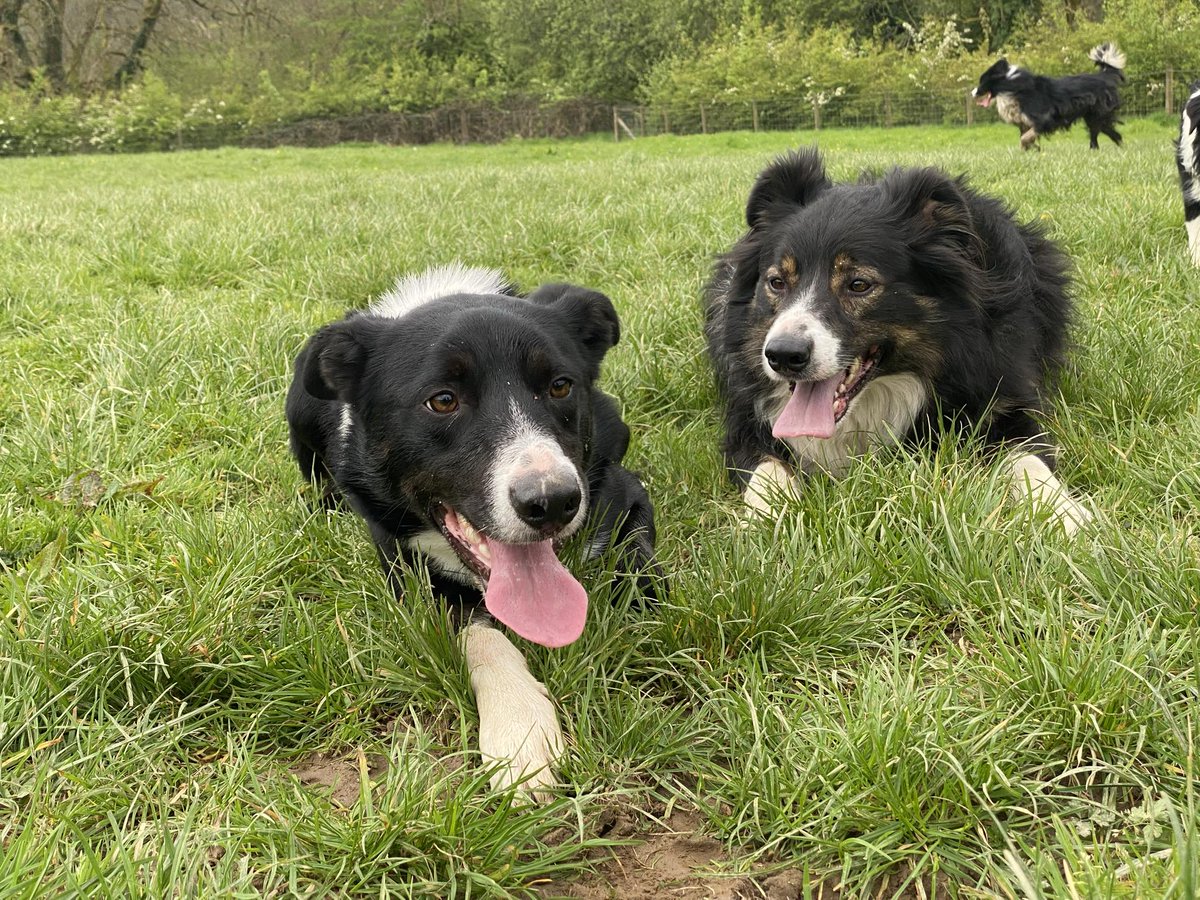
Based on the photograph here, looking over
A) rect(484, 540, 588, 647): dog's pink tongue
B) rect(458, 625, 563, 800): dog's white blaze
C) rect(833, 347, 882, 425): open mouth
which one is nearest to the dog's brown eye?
rect(484, 540, 588, 647): dog's pink tongue

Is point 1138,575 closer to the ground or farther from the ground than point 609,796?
farther from the ground

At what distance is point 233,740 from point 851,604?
4.89 feet

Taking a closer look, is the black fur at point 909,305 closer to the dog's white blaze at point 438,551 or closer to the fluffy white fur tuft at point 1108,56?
the dog's white blaze at point 438,551

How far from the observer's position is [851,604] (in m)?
2.33

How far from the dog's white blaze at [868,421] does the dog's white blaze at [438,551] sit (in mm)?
1362

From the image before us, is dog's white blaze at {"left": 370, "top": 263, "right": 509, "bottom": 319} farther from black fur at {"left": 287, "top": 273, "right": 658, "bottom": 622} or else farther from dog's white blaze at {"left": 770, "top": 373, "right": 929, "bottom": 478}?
dog's white blaze at {"left": 770, "top": 373, "right": 929, "bottom": 478}

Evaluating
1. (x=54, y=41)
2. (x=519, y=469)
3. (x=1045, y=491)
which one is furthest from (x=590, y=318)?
(x=54, y=41)

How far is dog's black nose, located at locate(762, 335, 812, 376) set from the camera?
3070 millimetres

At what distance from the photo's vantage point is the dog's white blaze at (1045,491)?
8.47ft

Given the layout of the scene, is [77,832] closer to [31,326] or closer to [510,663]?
[510,663]

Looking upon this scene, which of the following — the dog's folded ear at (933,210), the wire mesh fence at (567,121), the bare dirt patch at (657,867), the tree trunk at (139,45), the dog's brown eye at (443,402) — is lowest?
the wire mesh fence at (567,121)

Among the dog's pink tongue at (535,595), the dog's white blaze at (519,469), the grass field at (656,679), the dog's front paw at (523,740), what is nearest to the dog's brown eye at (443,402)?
the dog's white blaze at (519,469)

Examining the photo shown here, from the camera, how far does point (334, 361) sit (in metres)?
2.67

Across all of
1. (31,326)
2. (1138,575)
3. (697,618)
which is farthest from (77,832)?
(31,326)
